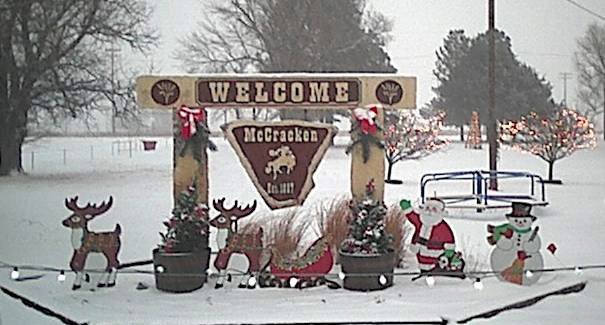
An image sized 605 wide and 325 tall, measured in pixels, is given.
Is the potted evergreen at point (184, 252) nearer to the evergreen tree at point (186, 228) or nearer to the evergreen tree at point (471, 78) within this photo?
the evergreen tree at point (186, 228)

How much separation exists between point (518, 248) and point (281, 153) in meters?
1.53

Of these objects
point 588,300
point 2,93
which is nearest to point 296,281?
point 588,300

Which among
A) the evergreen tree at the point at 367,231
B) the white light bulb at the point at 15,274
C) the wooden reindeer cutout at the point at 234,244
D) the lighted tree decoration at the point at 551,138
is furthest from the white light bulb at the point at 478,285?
the lighted tree decoration at the point at 551,138

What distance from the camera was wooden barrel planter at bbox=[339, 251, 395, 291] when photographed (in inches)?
168

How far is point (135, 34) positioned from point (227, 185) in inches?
150

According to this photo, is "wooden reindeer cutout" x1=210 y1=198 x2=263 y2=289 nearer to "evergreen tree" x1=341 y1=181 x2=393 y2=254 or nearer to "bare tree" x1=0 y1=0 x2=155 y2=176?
"evergreen tree" x1=341 y1=181 x2=393 y2=254

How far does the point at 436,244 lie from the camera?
4473 mm

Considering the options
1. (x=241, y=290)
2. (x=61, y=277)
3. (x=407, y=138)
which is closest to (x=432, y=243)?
(x=241, y=290)

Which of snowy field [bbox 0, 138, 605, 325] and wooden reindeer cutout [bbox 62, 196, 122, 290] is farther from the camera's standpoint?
wooden reindeer cutout [bbox 62, 196, 122, 290]

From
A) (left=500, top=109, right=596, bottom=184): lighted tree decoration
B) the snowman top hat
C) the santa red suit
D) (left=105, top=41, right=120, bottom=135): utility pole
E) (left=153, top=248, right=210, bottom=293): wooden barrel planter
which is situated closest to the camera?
(left=153, top=248, right=210, bottom=293): wooden barrel planter

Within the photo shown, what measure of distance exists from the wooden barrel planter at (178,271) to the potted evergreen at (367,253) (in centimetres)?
84

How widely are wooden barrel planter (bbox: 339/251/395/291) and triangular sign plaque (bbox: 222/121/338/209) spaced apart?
59 centimetres

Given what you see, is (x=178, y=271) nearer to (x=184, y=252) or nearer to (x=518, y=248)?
(x=184, y=252)

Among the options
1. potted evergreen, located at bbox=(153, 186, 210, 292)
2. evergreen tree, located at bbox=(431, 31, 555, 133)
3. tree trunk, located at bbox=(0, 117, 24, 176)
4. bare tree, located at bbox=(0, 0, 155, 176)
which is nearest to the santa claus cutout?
potted evergreen, located at bbox=(153, 186, 210, 292)
